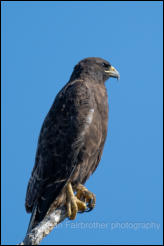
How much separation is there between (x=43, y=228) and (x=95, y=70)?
3076 mm

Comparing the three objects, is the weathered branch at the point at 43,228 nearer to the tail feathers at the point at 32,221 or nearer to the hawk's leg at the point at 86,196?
the tail feathers at the point at 32,221

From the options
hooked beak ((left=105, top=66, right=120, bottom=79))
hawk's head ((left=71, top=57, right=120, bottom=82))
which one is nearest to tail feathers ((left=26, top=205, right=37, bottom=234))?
hawk's head ((left=71, top=57, right=120, bottom=82))

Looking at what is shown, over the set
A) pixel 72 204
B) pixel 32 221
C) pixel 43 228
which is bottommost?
pixel 32 221

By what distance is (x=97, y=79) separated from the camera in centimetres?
690

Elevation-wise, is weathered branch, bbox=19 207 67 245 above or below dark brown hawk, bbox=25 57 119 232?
below

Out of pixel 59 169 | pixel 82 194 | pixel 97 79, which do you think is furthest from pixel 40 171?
pixel 97 79

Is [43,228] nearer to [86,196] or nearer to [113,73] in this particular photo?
[86,196]

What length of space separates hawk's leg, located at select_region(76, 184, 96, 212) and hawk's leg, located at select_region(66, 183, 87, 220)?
17 cm

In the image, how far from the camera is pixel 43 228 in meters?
4.66

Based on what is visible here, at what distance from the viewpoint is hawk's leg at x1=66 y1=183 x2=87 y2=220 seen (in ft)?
18.6

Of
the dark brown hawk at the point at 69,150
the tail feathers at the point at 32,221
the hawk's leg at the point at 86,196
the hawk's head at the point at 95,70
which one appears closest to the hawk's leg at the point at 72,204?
the dark brown hawk at the point at 69,150

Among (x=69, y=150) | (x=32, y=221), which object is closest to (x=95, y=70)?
(x=69, y=150)

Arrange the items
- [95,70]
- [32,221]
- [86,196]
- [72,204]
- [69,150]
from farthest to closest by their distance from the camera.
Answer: [95,70] < [86,196] < [69,150] < [72,204] < [32,221]

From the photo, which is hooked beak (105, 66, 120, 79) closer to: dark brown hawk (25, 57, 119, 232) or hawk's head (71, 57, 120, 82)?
hawk's head (71, 57, 120, 82)
